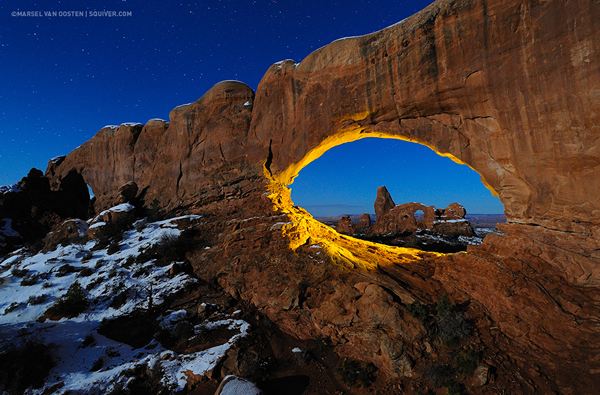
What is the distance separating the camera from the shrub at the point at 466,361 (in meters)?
8.35

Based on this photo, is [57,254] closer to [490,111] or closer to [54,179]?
[54,179]

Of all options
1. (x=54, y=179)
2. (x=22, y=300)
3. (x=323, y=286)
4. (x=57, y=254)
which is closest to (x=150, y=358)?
(x=323, y=286)

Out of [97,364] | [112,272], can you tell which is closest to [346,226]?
[112,272]

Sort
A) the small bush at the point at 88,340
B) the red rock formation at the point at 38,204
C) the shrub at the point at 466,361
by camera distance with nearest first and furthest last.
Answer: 1. the shrub at the point at 466,361
2. the small bush at the point at 88,340
3. the red rock formation at the point at 38,204

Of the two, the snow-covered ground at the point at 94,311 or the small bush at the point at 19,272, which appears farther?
the small bush at the point at 19,272

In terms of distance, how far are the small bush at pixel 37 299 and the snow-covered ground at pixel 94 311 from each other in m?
0.04

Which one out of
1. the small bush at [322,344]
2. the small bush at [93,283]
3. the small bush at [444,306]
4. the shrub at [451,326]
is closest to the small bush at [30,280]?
the small bush at [93,283]

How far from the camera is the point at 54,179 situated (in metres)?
32.7

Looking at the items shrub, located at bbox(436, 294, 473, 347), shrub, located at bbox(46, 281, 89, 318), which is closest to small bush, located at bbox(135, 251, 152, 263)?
shrub, located at bbox(46, 281, 89, 318)

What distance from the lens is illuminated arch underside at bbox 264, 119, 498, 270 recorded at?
44.9 feet

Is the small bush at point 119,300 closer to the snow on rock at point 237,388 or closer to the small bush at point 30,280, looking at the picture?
the small bush at point 30,280

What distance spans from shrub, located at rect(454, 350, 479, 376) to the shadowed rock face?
Result: 924mm

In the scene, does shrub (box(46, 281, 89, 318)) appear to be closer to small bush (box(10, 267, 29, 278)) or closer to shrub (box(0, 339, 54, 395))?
shrub (box(0, 339, 54, 395))

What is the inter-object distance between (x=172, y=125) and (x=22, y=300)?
16.4 m
